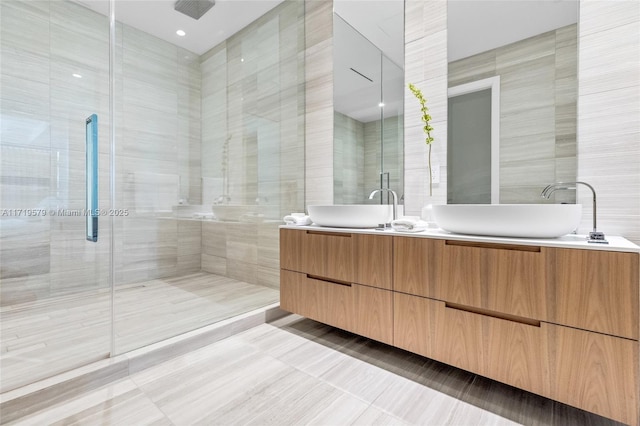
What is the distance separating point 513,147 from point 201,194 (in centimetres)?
195

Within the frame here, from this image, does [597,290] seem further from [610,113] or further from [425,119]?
[425,119]

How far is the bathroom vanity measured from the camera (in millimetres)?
1023

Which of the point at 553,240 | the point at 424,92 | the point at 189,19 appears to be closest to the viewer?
the point at 553,240

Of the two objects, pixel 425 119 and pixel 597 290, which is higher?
pixel 425 119

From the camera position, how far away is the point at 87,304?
1.62m

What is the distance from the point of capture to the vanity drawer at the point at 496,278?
3.82 ft

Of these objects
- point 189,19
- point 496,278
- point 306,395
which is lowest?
point 306,395

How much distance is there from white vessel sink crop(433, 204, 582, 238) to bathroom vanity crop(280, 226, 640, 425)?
0.04m

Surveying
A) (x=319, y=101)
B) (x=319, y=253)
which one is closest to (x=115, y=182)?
(x=319, y=253)

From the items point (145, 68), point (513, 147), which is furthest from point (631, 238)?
point (145, 68)

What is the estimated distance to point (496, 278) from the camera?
1.25m

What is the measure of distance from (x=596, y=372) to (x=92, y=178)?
7.68ft

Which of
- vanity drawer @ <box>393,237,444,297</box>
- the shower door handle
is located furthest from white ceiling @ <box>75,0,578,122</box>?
vanity drawer @ <box>393,237,444,297</box>

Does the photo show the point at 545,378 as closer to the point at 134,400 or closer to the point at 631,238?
the point at 631,238
